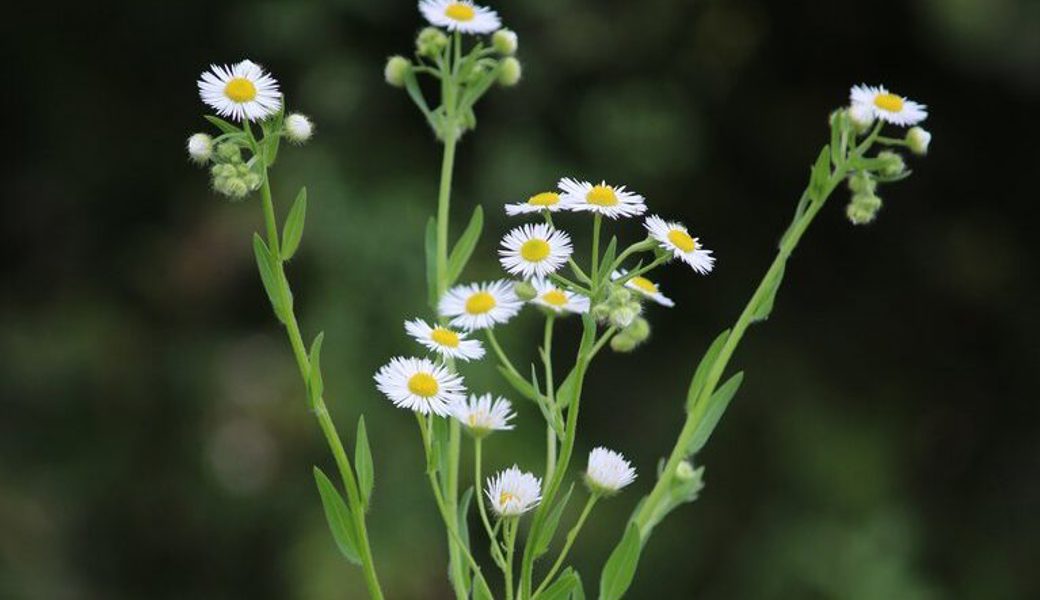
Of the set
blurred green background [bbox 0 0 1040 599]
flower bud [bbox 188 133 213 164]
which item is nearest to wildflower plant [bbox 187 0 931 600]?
flower bud [bbox 188 133 213 164]

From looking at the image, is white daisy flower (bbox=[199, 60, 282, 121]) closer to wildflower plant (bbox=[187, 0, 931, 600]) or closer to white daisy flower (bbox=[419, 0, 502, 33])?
wildflower plant (bbox=[187, 0, 931, 600])

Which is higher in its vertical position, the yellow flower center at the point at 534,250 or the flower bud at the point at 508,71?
the flower bud at the point at 508,71

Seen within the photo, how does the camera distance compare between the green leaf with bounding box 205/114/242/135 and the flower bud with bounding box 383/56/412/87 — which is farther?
the flower bud with bounding box 383/56/412/87

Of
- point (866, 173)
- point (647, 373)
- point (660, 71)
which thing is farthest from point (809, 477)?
point (866, 173)

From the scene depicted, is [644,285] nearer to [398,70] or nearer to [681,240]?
[681,240]

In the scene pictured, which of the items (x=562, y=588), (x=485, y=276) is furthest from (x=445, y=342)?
(x=485, y=276)

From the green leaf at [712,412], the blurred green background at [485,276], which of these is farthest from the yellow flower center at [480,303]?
the blurred green background at [485,276]

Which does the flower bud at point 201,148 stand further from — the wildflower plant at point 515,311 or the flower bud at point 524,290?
the flower bud at point 524,290
